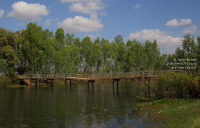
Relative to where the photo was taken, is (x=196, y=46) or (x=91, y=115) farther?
(x=196, y=46)

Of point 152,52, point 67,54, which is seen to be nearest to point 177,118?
→ point 67,54

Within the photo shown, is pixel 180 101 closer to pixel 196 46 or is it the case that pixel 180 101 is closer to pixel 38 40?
pixel 196 46

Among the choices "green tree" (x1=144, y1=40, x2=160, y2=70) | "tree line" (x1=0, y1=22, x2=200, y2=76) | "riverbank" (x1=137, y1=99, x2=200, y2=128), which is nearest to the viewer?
"riverbank" (x1=137, y1=99, x2=200, y2=128)

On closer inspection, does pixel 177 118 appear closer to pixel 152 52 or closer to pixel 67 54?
pixel 67 54

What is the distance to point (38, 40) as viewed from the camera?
63.3 meters

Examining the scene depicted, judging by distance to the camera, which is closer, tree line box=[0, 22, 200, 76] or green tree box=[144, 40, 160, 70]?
tree line box=[0, 22, 200, 76]

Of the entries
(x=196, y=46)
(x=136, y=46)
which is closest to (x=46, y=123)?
(x=196, y=46)

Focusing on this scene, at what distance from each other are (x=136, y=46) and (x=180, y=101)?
239 feet

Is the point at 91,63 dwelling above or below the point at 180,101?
above

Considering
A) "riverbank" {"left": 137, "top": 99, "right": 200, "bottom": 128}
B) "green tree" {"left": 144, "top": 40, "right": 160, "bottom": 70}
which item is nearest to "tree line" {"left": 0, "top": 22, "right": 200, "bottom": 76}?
"green tree" {"left": 144, "top": 40, "right": 160, "bottom": 70}

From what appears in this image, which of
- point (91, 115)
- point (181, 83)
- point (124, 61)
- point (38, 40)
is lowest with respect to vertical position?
point (91, 115)

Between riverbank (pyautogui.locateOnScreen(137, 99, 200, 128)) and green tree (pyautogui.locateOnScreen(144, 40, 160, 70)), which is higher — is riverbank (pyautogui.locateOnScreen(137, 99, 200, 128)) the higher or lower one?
the lower one

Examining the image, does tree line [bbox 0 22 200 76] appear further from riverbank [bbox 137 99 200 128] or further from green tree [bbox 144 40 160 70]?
riverbank [bbox 137 99 200 128]

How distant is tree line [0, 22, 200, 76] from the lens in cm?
5769
